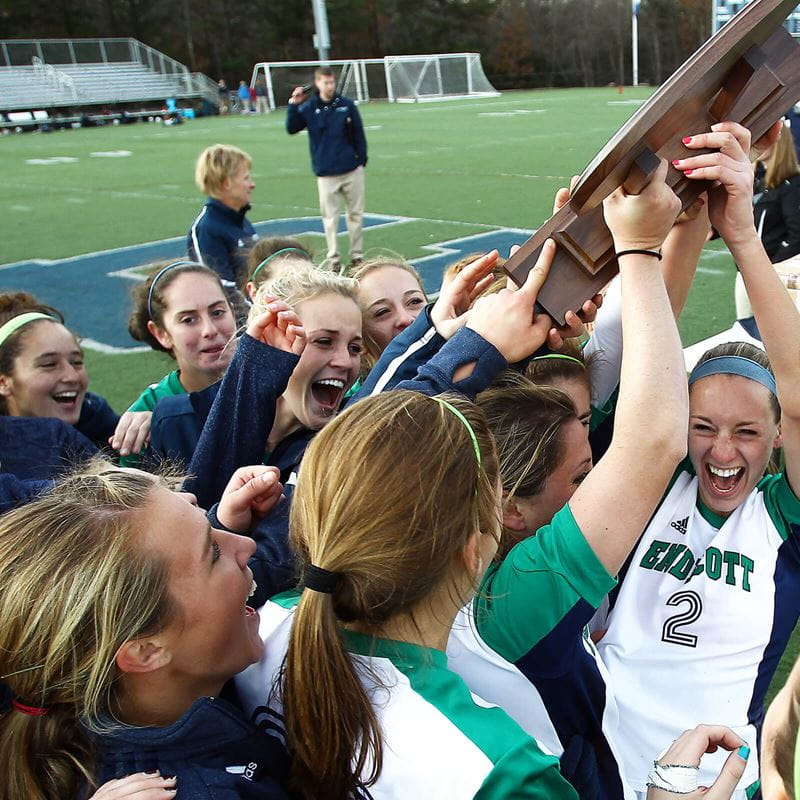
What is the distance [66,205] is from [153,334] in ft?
40.2

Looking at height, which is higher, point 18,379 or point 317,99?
point 317,99

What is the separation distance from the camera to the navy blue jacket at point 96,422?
335cm

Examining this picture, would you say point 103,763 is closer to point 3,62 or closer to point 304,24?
point 3,62

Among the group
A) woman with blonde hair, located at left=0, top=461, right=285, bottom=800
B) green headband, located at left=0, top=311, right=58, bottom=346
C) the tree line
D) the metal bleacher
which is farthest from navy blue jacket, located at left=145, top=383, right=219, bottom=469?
the tree line

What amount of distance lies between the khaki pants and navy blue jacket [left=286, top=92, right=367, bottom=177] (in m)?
0.10

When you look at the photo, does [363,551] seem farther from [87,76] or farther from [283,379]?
[87,76]

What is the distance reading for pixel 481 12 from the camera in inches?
2186

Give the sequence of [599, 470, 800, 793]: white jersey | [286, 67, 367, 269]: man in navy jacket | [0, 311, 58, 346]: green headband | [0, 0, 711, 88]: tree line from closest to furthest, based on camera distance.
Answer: [599, 470, 800, 793]: white jersey < [0, 311, 58, 346]: green headband < [286, 67, 367, 269]: man in navy jacket < [0, 0, 711, 88]: tree line

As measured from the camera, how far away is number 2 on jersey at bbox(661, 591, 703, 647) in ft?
6.42

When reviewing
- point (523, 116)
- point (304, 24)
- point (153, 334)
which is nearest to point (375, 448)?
point (153, 334)

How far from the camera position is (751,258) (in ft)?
5.46

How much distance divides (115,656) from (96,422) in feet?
7.49

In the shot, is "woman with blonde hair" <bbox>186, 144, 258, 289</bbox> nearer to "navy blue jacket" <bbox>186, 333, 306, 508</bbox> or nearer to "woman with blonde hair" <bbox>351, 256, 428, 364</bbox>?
"woman with blonde hair" <bbox>351, 256, 428, 364</bbox>

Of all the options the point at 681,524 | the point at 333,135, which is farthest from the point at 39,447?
the point at 333,135
